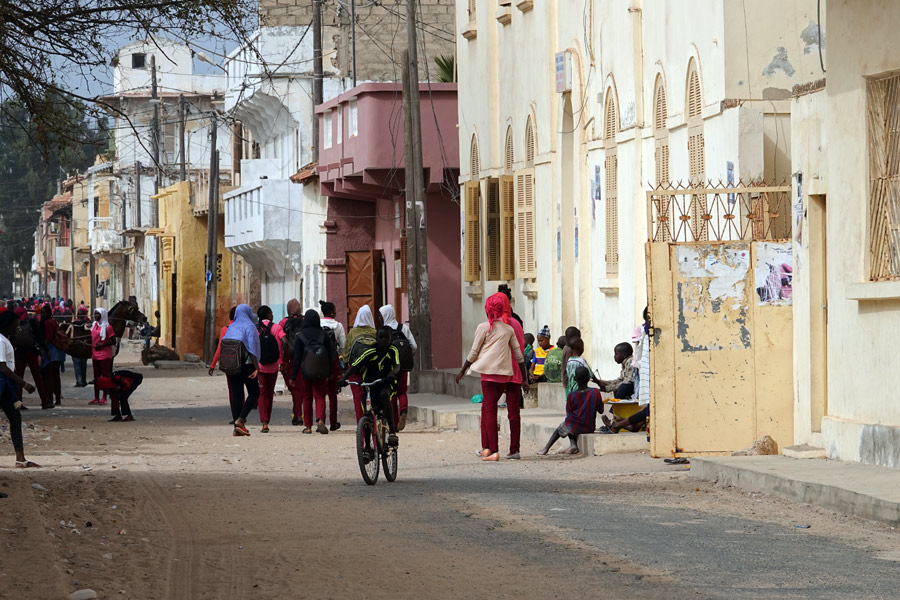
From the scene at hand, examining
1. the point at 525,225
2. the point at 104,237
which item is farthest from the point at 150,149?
the point at 525,225

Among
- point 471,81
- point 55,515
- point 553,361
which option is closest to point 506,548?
point 55,515

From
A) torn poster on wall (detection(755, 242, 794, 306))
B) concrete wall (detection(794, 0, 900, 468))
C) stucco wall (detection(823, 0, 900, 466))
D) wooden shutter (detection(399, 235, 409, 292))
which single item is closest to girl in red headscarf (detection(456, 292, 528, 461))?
torn poster on wall (detection(755, 242, 794, 306))

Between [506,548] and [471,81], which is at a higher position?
[471,81]

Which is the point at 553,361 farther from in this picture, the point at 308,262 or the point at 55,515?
the point at 308,262

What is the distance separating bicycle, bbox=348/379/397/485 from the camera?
13.6 meters

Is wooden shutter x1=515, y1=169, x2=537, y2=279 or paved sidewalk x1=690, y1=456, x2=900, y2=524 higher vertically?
wooden shutter x1=515, y1=169, x2=537, y2=279

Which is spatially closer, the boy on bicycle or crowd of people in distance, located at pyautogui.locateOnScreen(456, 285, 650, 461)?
the boy on bicycle

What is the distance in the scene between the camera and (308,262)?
43.0 m

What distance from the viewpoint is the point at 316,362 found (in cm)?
1967

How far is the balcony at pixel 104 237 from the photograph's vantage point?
81.2 m

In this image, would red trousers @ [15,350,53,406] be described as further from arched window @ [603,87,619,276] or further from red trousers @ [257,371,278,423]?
arched window @ [603,87,619,276]

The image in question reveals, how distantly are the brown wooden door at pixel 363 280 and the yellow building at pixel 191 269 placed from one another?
519 inches

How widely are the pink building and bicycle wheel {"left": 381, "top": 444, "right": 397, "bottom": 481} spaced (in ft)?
60.0

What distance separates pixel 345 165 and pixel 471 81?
22.1 ft
